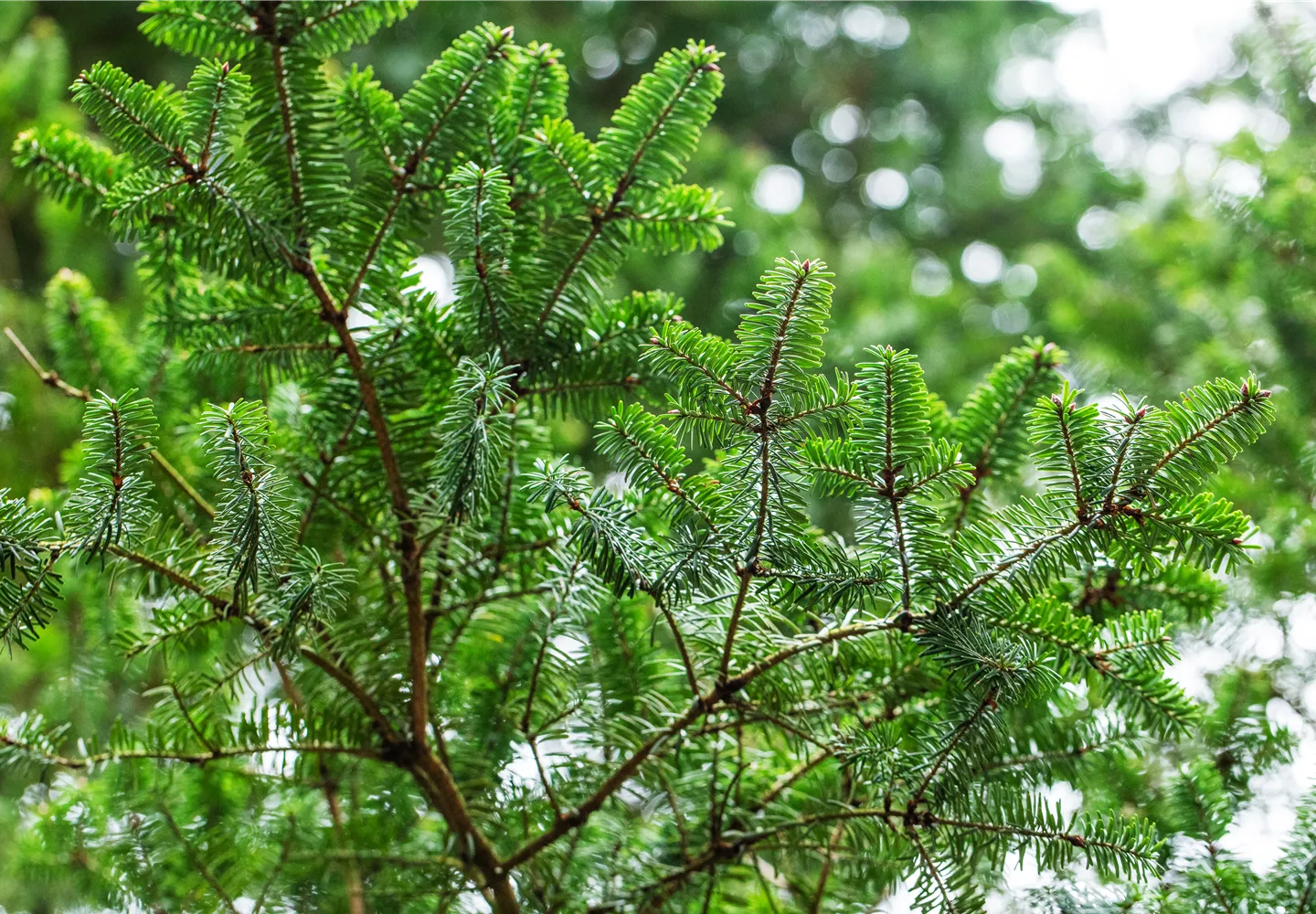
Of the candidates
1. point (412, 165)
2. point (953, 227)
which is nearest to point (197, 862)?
point (412, 165)

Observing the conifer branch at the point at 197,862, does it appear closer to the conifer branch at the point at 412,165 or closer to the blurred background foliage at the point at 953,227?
the blurred background foliage at the point at 953,227

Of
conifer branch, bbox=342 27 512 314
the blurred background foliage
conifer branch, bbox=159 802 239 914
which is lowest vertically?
conifer branch, bbox=159 802 239 914

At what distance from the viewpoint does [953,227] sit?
9.45ft

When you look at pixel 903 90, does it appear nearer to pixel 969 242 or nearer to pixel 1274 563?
pixel 969 242

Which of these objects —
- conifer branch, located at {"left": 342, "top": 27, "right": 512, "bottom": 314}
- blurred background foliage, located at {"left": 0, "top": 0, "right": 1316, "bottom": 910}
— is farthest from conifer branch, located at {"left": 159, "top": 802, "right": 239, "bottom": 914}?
conifer branch, located at {"left": 342, "top": 27, "right": 512, "bottom": 314}

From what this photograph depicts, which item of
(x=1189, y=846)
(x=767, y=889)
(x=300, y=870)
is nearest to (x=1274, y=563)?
(x=1189, y=846)

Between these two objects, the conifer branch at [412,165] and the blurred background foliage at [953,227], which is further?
the blurred background foliage at [953,227]

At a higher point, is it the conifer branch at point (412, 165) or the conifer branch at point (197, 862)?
the conifer branch at point (412, 165)

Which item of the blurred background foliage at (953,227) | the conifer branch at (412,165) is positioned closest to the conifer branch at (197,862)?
the blurred background foliage at (953,227)

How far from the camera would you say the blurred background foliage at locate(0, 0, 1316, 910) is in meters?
1.02

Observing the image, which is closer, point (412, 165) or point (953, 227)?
point (412, 165)

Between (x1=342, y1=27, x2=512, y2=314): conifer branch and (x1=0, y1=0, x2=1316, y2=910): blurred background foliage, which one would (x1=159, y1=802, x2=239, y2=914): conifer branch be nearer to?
(x1=0, y1=0, x2=1316, y2=910): blurred background foliage

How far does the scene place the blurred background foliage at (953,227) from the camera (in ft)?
3.36

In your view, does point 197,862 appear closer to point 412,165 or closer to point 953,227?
point 412,165
